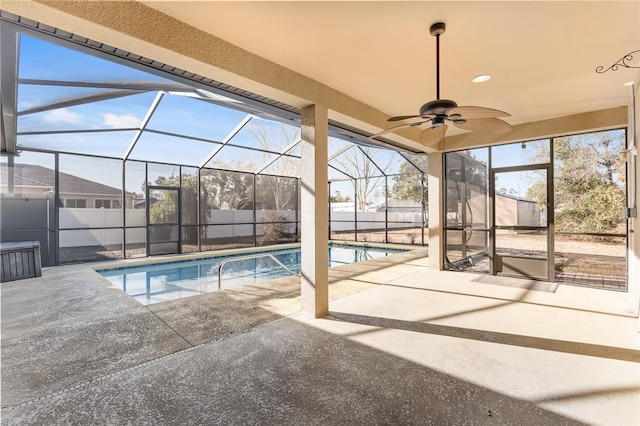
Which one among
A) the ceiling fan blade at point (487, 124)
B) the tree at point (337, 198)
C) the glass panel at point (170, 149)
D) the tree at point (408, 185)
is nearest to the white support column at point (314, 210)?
the ceiling fan blade at point (487, 124)

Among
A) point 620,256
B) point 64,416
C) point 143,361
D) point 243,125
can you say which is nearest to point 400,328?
point 143,361

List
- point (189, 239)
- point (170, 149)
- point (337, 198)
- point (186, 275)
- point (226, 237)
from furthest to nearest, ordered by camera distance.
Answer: point (337, 198) → point (226, 237) → point (189, 239) → point (170, 149) → point (186, 275)

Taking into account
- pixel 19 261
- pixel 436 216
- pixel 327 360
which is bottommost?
pixel 327 360

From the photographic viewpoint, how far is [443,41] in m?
2.62

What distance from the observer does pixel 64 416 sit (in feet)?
5.99

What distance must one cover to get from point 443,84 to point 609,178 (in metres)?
3.25

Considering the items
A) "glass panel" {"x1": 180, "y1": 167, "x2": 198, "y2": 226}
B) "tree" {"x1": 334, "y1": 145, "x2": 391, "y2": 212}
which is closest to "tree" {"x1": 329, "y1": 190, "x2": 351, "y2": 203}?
"tree" {"x1": 334, "y1": 145, "x2": 391, "y2": 212}

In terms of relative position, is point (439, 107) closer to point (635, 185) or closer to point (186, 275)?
point (635, 185)

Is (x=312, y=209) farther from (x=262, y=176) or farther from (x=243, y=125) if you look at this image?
(x=262, y=176)

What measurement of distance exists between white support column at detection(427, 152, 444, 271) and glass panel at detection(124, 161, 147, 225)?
7745mm

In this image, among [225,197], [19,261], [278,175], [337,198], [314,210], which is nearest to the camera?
[314,210]

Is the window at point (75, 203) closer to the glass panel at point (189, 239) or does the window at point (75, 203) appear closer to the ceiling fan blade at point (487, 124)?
the glass panel at point (189, 239)

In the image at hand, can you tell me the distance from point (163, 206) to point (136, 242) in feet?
4.09

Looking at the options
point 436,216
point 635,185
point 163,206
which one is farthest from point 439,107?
point 163,206
